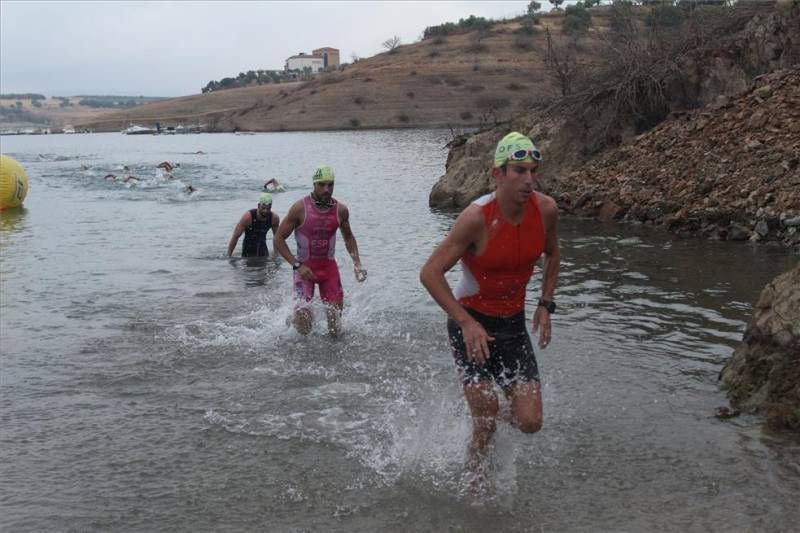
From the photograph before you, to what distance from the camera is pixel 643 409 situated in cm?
667

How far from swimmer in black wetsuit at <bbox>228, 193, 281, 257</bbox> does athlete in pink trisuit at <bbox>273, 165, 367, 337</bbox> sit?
14.9 ft

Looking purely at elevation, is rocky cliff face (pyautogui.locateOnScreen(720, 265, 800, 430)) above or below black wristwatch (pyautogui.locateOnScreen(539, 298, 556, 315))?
below

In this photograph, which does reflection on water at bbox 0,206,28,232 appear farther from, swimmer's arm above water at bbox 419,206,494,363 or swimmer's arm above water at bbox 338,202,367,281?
swimmer's arm above water at bbox 419,206,494,363

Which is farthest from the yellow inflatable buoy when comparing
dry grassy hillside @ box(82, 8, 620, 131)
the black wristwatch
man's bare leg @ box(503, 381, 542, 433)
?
dry grassy hillside @ box(82, 8, 620, 131)

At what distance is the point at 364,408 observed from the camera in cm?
705

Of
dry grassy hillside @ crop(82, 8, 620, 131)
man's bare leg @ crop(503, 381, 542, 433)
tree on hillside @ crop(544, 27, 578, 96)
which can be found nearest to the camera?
man's bare leg @ crop(503, 381, 542, 433)

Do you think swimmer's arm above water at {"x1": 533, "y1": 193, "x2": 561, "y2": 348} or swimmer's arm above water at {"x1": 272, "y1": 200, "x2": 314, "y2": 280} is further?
swimmer's arm above water at {"x1": 272, "y1": 200, "x2": 314, "y2": 280}

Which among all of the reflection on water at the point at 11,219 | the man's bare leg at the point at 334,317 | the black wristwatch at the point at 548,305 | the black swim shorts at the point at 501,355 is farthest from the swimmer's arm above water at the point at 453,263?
the reflection on water at the point at 11,219

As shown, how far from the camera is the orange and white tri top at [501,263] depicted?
4.80m

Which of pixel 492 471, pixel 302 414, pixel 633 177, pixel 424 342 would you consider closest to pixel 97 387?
pixel 302 414

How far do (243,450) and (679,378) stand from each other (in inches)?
152

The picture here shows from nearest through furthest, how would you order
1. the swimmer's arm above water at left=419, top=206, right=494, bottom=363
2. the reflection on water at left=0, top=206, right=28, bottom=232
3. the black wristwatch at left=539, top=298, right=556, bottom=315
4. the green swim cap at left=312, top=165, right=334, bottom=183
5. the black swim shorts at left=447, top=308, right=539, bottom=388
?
1. the swimmer's arm above water at left=419, top=206, right=494, bottom=363
2. the black swim shorts at left=447, top=308, right=539, bottom=388
3. the black wristwatch at left=539, top=298, right=556, bottom=315
4. the green swim cap at left=312, top=165, right=334, bottom=183
5. the reflection on water at left=0, top=206, right=28, bottom=232

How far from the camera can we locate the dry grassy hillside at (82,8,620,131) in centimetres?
8350

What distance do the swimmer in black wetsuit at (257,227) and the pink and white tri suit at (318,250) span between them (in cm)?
454
